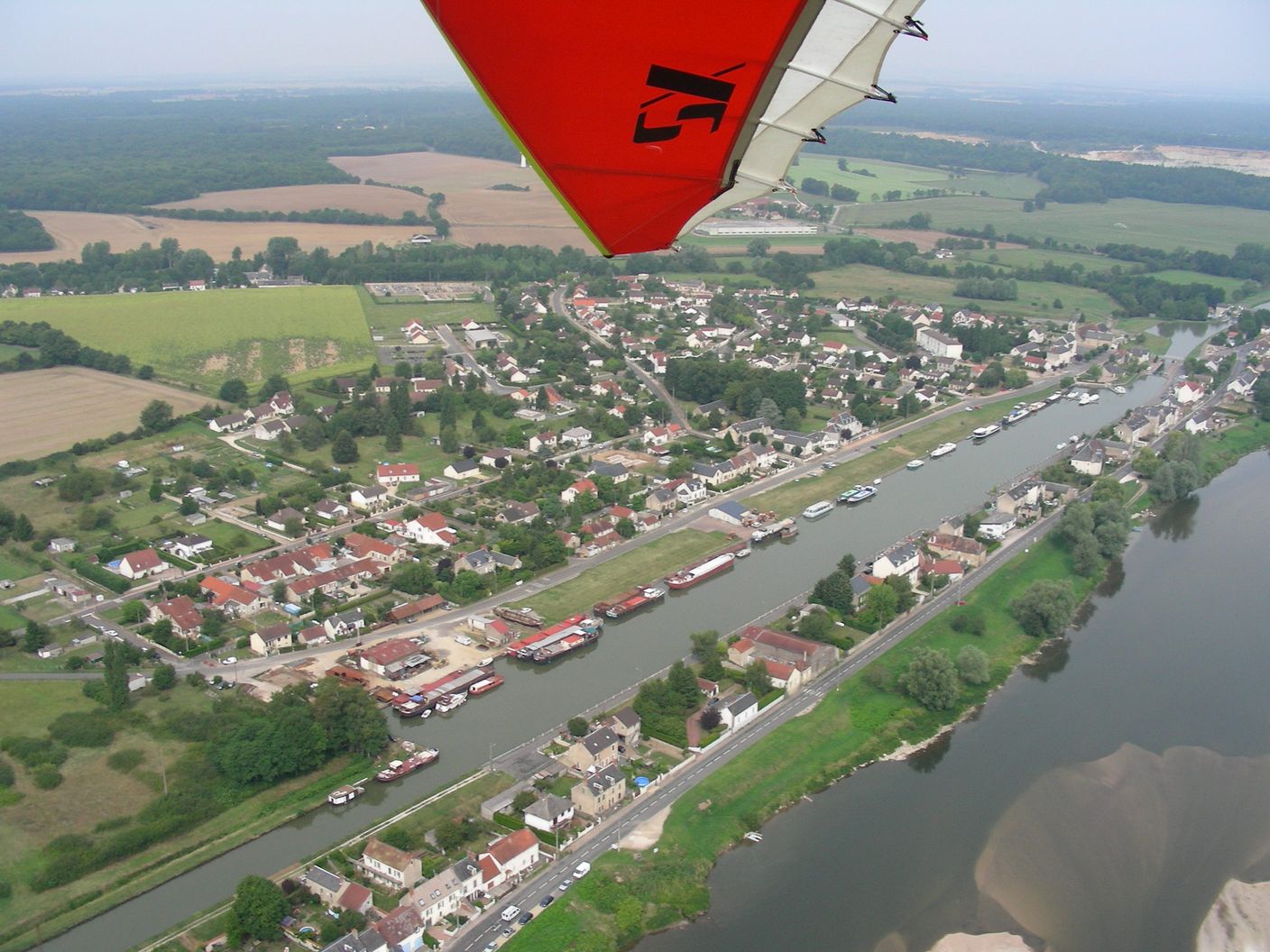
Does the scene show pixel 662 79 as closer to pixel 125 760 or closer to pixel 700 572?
pixel 125 760

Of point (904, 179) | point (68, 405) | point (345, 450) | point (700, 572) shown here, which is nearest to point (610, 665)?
point (700, 572)

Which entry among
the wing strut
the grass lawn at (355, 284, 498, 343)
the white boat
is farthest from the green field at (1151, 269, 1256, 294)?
the wing strut

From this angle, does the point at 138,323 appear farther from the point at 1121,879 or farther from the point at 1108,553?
the point at 1121,879

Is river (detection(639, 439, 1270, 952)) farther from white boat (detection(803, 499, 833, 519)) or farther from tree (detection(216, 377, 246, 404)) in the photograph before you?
Answer: tree (detection(216, 377, 246, 404))

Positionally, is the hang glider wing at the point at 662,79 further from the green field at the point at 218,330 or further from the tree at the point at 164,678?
the green field at the point at 218,330

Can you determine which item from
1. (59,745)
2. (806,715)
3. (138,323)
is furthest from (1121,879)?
(138,323)

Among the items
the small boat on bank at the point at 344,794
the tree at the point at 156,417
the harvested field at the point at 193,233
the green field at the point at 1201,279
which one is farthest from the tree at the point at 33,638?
the green field at the point at 1201,279
